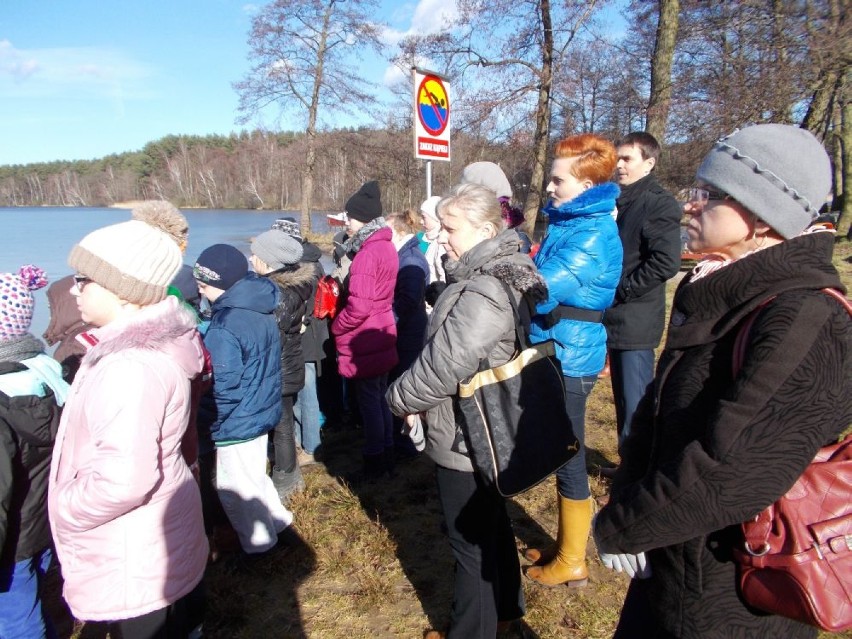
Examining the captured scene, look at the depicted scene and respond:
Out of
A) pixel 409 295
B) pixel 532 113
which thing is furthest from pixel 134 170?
pixel 409 295

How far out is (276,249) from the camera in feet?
11.7

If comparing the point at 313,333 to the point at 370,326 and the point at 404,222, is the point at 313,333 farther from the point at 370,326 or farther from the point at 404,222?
the point at 404,222

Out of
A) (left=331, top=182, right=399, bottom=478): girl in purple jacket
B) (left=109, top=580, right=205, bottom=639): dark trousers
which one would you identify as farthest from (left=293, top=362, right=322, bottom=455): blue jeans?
(left=109, top=580, right=205, bottom=639): dark trousers

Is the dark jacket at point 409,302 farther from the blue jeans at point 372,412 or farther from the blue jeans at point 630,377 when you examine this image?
the blue jeans at point 630,377

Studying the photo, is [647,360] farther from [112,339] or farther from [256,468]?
[112,339]

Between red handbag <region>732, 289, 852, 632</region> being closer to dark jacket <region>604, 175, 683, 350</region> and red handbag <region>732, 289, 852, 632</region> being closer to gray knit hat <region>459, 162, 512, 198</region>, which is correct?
dark jacket <region>604, 175, 683, 350</region>

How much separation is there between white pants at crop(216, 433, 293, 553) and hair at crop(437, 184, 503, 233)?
68.9 inches

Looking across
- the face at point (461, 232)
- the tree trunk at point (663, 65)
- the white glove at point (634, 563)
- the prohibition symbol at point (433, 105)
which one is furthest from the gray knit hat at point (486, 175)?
the tree trunk at point (663, 65)

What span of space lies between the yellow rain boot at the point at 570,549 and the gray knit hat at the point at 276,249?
86.8 inches

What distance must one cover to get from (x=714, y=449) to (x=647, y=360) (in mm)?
2209

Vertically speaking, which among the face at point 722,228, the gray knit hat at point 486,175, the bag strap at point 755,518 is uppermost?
the gray knit hat at point 486,175

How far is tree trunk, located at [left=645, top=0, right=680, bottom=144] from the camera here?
759 cm

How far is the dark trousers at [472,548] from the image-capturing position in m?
2.13

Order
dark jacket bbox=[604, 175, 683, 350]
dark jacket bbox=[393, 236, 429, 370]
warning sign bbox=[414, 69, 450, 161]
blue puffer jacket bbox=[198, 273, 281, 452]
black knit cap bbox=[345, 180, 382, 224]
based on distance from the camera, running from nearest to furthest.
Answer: blue puffer jacket bbox=[198, 273, 281, 452]
dark jacket bbox=[604, 175, 683, 350]
black knit cap bbox=[345, 180, 382, 224]
dark jacket bbox=[393, 236, 429, 370]
warning sign bbox=[414, 69, 450, 161]
